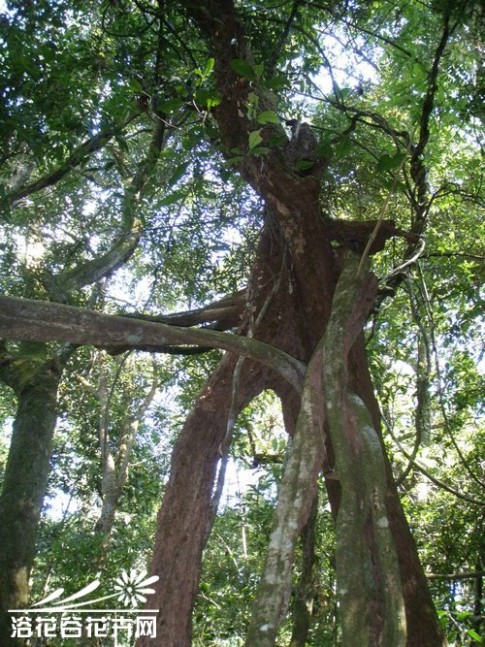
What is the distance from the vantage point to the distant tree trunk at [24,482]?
3553mm

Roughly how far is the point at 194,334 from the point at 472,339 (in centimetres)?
398

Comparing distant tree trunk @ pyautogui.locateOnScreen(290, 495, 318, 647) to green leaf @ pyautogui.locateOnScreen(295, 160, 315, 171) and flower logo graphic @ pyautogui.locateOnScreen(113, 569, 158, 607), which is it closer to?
flower logo graphic @ pyautogui.locateOnScreen(113, 569, 158, 607)

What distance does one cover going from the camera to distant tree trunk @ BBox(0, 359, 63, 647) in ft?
11.7

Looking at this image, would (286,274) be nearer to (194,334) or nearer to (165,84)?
(194,334)

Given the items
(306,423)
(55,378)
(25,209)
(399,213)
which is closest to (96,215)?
(25,209)

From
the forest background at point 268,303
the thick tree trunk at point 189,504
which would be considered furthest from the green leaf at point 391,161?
the thick tree trunk at point 189,504

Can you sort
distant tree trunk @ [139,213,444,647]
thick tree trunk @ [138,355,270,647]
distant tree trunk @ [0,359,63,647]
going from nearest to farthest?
1. distant tree trunk @ [139,213,444,647]
2. thick tree trunk @ [138,355,270,647]
3. distant tree trunk @ [0,359,63,647]

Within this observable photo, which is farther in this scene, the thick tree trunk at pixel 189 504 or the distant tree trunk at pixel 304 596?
the distant tree trunk at pixel 304 596

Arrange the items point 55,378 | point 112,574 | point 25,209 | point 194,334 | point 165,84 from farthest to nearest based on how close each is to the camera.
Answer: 1. point 25,209
2. point 112,574
3. point 55,378
4. point 165,84
5. point 194,334

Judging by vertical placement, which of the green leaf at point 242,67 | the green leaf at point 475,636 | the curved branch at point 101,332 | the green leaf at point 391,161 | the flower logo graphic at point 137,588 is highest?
the green leaf at point 242,67

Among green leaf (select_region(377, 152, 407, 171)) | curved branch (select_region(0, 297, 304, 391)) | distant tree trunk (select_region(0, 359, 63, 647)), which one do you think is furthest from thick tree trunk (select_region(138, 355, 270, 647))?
green leaf (select_region(377, 152, 407, 171))

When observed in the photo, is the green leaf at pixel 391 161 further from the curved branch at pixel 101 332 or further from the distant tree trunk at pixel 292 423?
the curved branch at pixel 101 332

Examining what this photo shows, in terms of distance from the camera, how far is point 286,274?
3947mm

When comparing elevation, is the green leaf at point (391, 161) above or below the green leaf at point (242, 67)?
below
